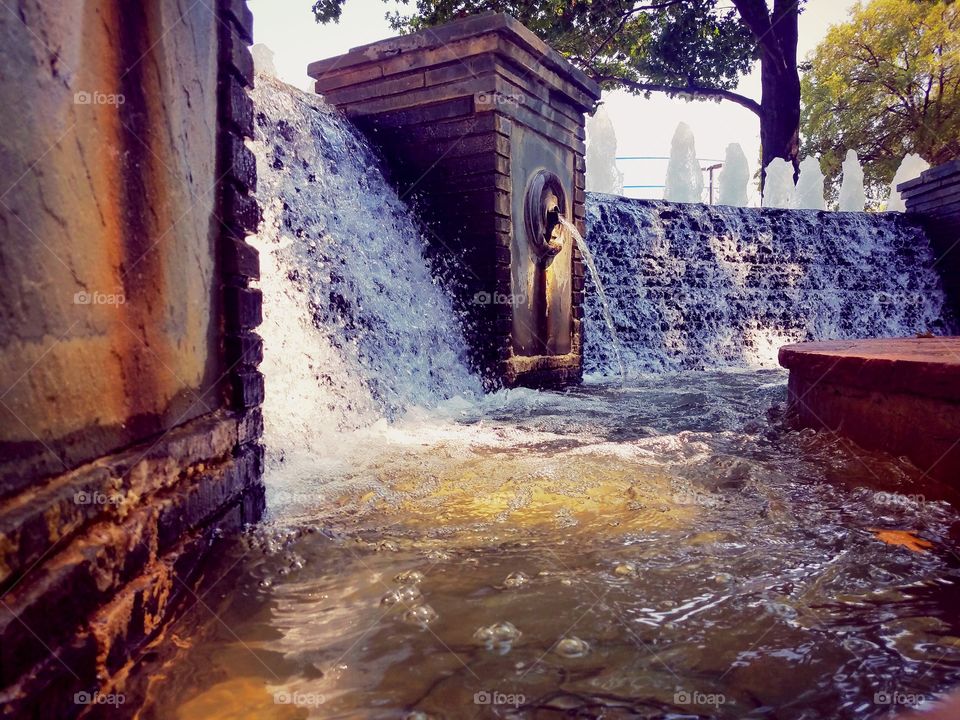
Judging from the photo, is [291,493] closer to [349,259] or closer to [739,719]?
[739,719]

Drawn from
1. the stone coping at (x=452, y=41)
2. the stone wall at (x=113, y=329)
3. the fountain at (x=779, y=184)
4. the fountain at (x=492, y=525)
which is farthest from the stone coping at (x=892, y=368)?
the fountain at (x=779, y=184)

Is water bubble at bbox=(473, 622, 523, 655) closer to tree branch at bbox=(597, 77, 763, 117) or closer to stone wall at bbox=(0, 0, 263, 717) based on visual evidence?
stone wall at bbox=(0, 0, 263, 717)

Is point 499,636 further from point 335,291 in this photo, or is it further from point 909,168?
point 909,168

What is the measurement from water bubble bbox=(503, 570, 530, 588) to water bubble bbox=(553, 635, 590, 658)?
354mm

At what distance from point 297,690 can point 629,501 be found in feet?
5.86

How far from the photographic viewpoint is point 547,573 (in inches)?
86.3

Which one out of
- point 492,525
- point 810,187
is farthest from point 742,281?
point 810,187

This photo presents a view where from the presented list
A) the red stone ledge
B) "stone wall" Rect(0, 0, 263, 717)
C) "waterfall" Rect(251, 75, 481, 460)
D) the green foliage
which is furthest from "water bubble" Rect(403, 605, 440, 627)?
the green foliage

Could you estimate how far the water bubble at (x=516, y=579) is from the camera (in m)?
2.10

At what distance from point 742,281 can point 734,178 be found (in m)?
15.2

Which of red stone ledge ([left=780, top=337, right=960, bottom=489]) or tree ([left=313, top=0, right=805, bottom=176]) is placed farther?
tree ([left=313, top=0, right=805, bottom=176])

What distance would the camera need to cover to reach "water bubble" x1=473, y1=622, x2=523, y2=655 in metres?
1.74

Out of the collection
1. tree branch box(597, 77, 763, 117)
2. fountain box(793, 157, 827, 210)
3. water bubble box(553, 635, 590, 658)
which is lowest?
water bubble box(553, 635, 590, 658)

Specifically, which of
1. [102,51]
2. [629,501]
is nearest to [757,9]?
[629,501]
